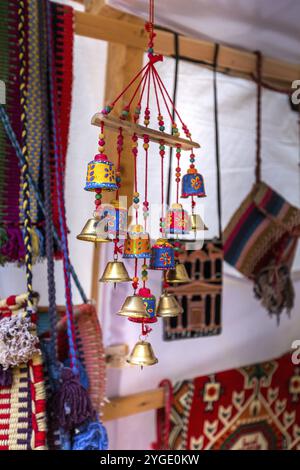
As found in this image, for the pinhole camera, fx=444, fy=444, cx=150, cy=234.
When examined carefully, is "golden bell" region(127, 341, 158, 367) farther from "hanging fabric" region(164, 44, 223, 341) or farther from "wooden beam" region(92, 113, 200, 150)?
"hanging fabric" region(164, 44, 223, 341)

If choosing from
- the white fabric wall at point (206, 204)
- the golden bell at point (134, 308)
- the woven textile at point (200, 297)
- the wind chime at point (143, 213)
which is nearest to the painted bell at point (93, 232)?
the wind chime at point (143, 213)

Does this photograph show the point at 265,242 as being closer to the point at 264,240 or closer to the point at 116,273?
the point at 264,240

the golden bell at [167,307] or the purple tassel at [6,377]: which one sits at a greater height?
the golden bell at [167,307]

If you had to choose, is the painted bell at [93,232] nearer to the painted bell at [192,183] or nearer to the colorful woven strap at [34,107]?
the painted bell at [192,183]

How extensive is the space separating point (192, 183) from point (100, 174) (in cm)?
20

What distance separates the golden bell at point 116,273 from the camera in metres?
0.70

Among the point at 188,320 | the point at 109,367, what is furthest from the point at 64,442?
the point at 188,320

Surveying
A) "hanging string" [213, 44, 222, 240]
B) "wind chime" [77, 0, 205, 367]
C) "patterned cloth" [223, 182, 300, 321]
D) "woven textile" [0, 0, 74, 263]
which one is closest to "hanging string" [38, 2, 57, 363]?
"woven textile" [0, 0, 74, 263]

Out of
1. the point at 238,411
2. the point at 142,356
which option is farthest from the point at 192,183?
the point at 238,411

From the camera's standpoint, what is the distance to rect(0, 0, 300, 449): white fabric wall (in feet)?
3.71

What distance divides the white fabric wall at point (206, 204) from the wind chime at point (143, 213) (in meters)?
0.21

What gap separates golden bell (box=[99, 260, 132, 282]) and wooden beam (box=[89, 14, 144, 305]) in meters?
0.07

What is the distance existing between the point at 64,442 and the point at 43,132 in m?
0.71

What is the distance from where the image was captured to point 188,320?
142 centimetres
